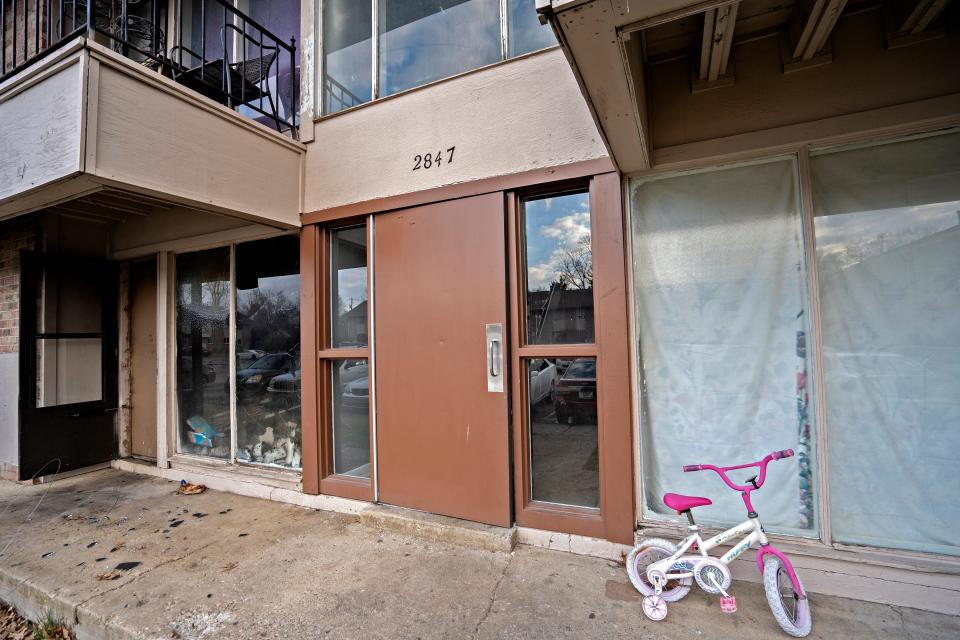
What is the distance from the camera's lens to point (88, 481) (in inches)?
181

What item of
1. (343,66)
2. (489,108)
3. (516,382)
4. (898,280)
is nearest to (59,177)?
(343,66)

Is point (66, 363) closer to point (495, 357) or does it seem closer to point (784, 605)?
point (495, 357)

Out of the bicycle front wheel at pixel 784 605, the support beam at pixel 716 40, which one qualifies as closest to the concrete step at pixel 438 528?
the bicycle front wheel at pixel 784 605

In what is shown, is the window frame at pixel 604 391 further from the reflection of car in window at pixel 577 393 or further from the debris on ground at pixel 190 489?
the debris on ground at pixel 190 489

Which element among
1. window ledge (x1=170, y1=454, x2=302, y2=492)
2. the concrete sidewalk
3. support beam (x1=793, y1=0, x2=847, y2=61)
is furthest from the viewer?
window ledge (x1=170, y1=454, x2=302, y2=492)

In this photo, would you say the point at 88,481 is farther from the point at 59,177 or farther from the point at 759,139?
the point at 759,139

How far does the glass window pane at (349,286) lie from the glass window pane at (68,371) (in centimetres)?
338

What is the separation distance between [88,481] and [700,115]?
675 cm

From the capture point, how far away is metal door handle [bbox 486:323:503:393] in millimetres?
3029

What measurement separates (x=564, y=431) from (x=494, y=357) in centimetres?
72

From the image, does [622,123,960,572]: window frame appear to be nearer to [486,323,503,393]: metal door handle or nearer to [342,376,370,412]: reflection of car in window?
[486,323,503,393]: metal door handle

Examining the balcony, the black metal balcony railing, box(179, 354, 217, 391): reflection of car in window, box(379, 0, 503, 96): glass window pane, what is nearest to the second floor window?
box(379, 0, 503, 96): glass window pane

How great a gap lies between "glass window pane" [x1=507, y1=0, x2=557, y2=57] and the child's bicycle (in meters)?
3.06

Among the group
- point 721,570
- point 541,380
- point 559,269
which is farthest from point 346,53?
point 721,570
